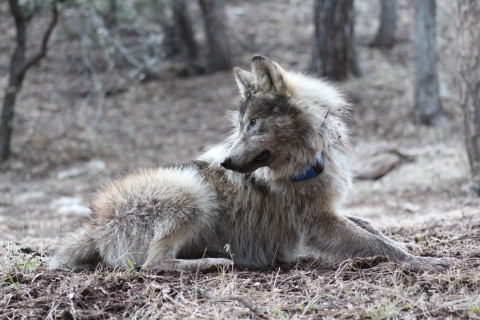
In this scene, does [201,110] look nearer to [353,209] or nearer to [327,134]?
[353,209]

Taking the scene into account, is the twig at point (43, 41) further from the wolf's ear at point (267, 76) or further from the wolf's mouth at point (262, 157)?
the wolf's mouth at point (262, 157)

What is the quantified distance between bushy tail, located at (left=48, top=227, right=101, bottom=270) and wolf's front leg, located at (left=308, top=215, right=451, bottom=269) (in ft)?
6.07

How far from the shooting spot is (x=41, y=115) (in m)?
14.9

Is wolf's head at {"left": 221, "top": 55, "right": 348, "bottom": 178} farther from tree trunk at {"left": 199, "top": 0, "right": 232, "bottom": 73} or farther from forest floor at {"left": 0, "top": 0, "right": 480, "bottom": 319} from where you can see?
tree trunk at {"left": 199, "top": 0, "right": 232, "bottom": 73}

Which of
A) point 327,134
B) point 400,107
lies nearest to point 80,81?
point 400,107

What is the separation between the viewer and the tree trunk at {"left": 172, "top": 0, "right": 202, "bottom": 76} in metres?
16.4

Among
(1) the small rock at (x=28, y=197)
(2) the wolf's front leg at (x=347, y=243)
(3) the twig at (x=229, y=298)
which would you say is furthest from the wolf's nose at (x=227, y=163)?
(1) the small rock at (x=28, y=197)

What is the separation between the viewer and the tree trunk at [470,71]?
6.98m

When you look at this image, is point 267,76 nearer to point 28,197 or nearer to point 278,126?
point 278,126

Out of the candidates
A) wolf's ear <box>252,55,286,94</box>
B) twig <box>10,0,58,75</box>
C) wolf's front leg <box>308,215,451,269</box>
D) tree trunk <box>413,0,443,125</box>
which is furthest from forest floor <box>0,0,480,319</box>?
twig <box>10,0,58,75</box>

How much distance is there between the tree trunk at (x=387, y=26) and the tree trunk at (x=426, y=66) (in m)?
5.01

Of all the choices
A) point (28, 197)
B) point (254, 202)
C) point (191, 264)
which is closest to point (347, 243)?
point (254, 202)

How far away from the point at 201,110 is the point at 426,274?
12.0 meters

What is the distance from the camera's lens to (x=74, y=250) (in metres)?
4.34
